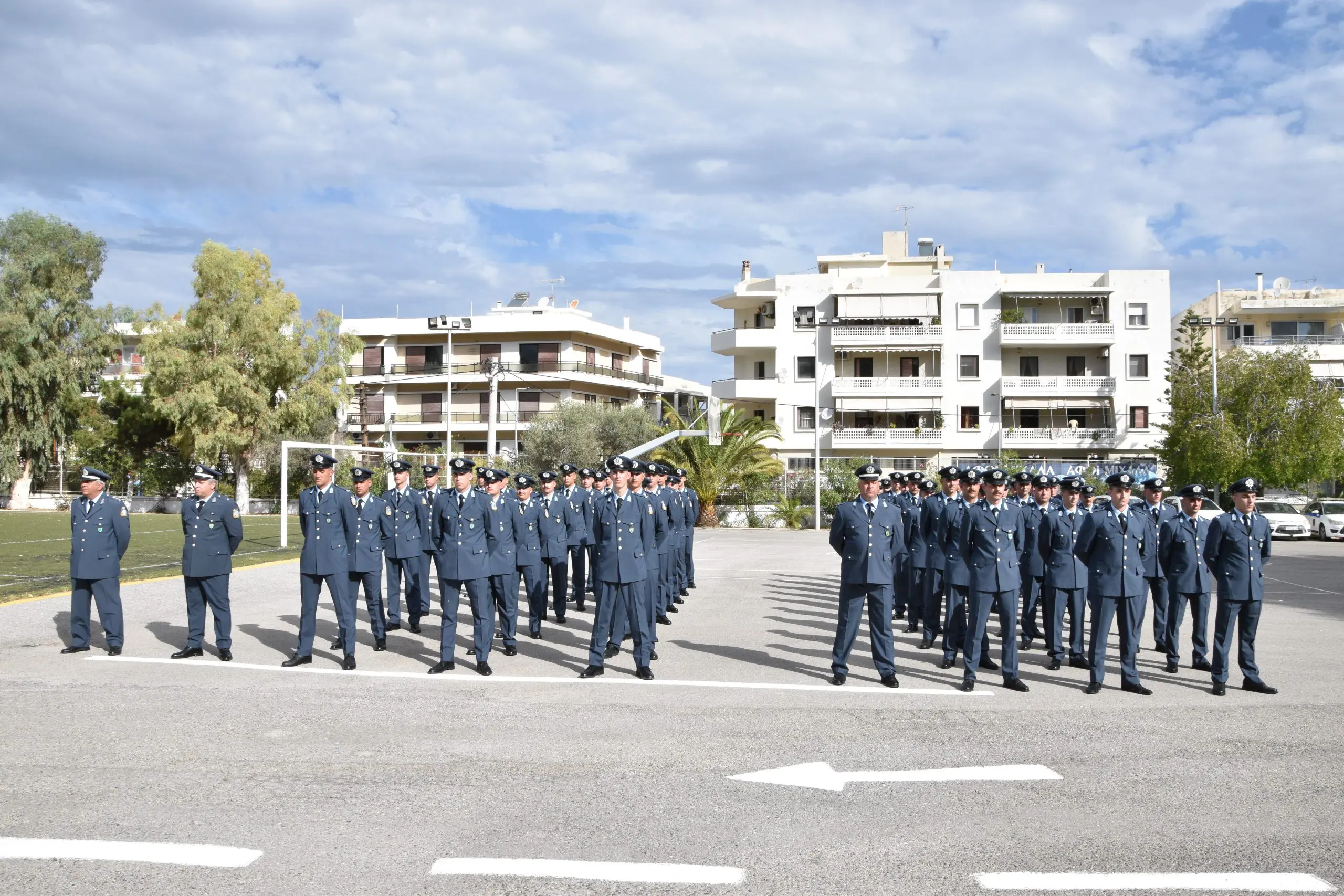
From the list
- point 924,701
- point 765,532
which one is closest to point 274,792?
point 924,701

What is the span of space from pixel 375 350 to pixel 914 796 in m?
66.7

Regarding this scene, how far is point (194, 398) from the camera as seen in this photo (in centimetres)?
4969

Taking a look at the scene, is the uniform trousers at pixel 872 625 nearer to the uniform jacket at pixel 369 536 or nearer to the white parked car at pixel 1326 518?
the uniform jacket at pixel 369 536

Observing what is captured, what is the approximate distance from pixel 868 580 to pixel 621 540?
2308 millimetres

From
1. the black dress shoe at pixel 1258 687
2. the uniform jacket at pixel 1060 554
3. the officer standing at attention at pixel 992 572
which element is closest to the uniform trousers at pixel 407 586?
the officer standing at attention at pixel 992 572

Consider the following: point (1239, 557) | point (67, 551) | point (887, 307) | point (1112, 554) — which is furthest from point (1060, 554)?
point (887, 307)

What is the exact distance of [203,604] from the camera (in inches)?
432

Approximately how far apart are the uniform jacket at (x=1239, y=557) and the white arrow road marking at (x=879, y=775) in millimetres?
3878

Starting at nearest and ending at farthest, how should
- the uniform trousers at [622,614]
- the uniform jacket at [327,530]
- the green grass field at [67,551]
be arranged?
the uniform trousers at [622,614]
the uniform jacket at [327,530]
the green grass field at [67,551]

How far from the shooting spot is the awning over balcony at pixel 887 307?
5544 cm

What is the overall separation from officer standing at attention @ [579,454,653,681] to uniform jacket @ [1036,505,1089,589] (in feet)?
13.5

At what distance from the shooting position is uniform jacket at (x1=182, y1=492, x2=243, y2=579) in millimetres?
10781

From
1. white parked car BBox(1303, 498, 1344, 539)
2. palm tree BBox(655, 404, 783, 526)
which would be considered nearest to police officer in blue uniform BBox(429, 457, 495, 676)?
palm tree BBox(655, 404, 783, 526)

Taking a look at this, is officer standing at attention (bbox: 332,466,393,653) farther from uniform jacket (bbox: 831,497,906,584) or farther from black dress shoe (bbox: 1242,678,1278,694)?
black dress shoe (bbox: 1242,678,1278,694)
